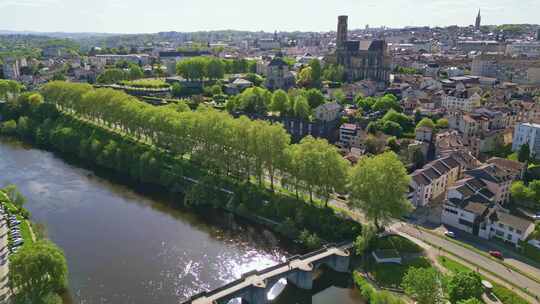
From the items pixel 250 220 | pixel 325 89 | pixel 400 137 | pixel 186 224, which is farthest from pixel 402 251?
pixel 325 89

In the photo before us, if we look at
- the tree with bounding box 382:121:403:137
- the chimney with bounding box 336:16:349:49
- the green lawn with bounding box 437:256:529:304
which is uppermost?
the chimney with bounding box 336:16:349:49

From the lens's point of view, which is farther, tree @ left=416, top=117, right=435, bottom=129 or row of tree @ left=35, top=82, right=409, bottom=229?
tree @ left=416, top=117, right=435, bottom=129

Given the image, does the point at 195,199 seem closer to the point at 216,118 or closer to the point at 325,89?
the point at 216,118

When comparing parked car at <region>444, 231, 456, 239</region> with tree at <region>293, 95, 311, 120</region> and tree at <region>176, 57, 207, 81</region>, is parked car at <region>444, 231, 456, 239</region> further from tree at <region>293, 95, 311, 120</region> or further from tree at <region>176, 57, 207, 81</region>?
tree at <region>176, 57, 207, 81</region>

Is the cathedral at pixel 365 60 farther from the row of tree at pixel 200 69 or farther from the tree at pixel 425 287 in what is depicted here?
the tree at pixel 425 287

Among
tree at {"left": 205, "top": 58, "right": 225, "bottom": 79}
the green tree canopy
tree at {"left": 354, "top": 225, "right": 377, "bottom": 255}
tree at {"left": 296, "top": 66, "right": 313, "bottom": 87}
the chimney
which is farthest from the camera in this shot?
the chimney

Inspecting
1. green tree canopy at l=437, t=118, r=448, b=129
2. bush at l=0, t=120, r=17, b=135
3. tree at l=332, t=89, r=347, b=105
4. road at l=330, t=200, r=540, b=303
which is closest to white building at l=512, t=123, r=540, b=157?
green tree canopy at l=437, t=118, r=448, b=129

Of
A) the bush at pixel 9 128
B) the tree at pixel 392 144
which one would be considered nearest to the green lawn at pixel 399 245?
the tree at pixel 392 144
